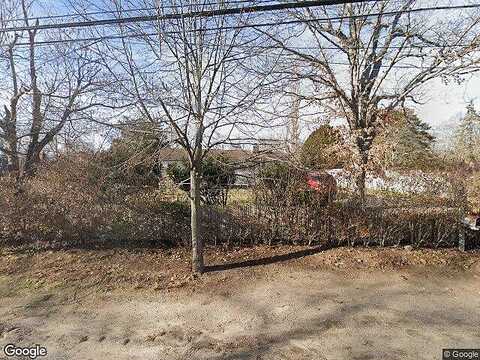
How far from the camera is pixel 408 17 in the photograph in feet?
29.6

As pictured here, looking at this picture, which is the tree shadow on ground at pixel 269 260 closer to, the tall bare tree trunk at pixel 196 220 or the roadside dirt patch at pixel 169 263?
the roadside dirt patch at pixel 169 263

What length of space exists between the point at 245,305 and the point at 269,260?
1.62 metres

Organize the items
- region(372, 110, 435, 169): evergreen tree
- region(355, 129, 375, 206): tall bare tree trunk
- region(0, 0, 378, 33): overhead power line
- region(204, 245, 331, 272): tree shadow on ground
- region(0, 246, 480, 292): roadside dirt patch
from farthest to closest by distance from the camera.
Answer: region(372, 110, 435, 169): evergreen tree → region(355, 129, 375, 206): tall bare tree trunk → region(204, 245, 331, 272): tree shadow on ground → region(0, 246, 480, 292): roadside dirt patch → region(0, 0, 378, 33): overhead power line

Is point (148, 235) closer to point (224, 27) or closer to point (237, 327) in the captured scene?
point (237, 327)

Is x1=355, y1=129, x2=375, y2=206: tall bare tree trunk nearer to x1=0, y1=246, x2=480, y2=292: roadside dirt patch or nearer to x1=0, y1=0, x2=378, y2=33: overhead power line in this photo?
x1=0, y1=246, x2=480, y2=292: roadside dirt patch

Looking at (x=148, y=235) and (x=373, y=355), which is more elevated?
(x=148, y=235)

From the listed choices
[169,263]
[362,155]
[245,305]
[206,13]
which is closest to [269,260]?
[245,305]

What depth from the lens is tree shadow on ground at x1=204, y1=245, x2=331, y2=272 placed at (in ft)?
19.3

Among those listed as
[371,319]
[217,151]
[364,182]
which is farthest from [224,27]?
[371,319]

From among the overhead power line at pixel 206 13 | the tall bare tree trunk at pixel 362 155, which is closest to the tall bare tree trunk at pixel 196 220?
the overhead power line at pixel 206 13

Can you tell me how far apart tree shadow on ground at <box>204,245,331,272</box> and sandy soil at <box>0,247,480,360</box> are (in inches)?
3.1

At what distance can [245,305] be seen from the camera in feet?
15.2

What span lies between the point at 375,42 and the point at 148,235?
8.43 metres

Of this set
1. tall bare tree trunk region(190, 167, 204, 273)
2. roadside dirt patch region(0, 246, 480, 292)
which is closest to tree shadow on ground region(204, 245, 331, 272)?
roadside dirt patch region(0, 246, 480, 292)
